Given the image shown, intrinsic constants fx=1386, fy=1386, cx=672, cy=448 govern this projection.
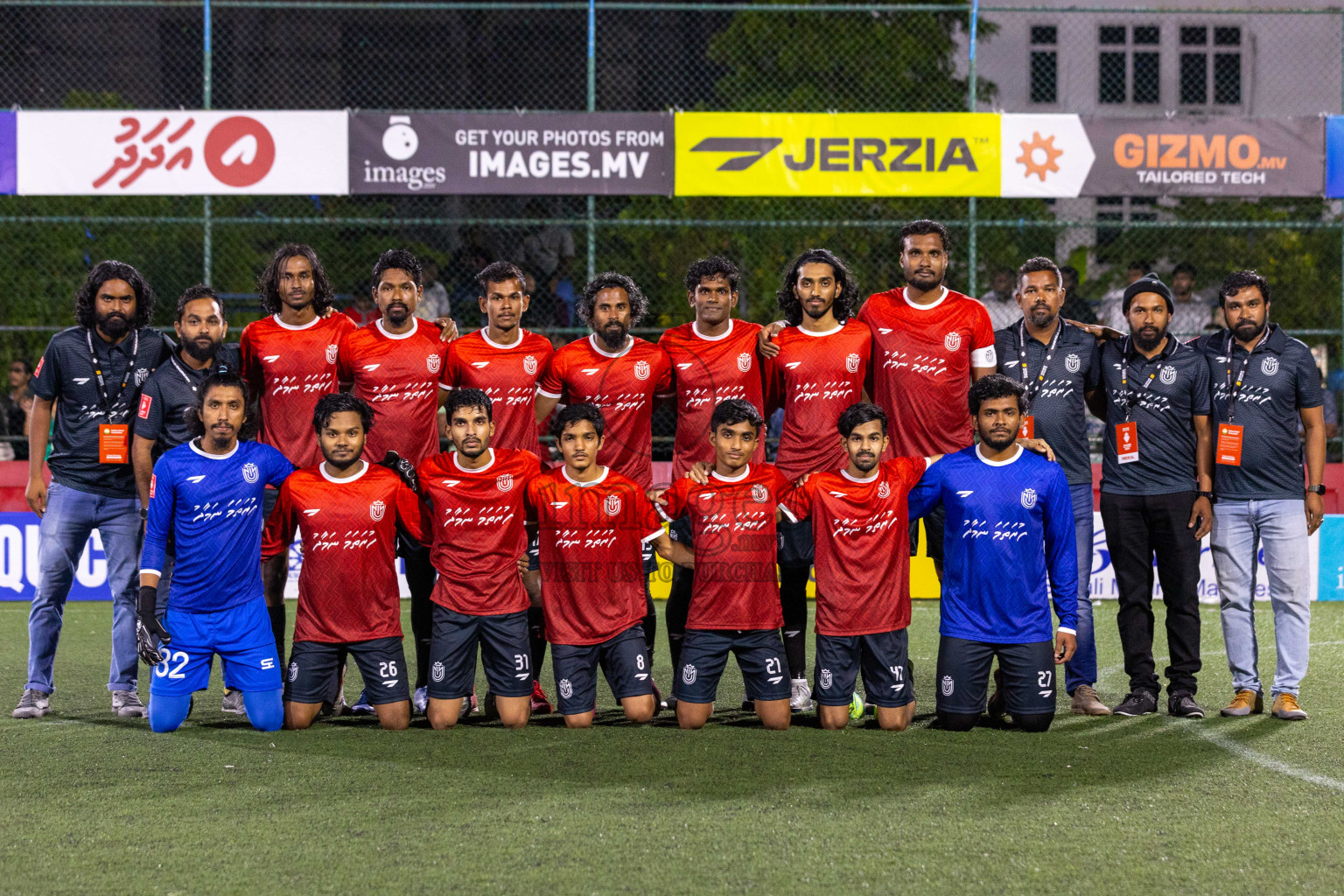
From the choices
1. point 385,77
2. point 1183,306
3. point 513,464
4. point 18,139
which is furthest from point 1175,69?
point 513,464

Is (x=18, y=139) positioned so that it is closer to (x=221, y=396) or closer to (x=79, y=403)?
(x=79, y=403)

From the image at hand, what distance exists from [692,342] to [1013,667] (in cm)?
209

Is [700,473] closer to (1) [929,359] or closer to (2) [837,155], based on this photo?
(1) [929,359]

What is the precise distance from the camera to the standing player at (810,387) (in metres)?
6.35

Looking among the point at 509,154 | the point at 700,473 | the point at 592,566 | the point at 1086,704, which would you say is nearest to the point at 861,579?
the point at 700,473

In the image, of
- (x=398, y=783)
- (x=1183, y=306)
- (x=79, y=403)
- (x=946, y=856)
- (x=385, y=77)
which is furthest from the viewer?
(x=385, y=77)

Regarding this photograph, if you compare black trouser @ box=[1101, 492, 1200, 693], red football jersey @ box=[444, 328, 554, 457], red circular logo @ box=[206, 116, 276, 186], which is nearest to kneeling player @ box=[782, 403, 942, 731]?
black trouser @ box=[1101, 492, 1200, 693]

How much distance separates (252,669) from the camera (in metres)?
5.91

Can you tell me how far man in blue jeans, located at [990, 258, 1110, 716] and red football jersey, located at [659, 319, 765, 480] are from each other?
3.94 ft

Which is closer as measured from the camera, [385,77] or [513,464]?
[513,464]

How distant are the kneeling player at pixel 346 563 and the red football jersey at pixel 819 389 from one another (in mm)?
1745

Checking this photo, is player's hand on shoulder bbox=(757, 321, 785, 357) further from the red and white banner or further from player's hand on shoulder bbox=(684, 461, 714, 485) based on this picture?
the red and white banner

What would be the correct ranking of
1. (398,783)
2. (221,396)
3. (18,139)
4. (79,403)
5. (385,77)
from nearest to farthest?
(398,783) → (221,396) → (79,403) → (18,139) → (385,77)

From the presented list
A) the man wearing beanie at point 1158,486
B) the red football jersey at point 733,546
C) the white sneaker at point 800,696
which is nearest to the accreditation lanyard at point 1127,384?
the man wearing beanie at point 1158,486
